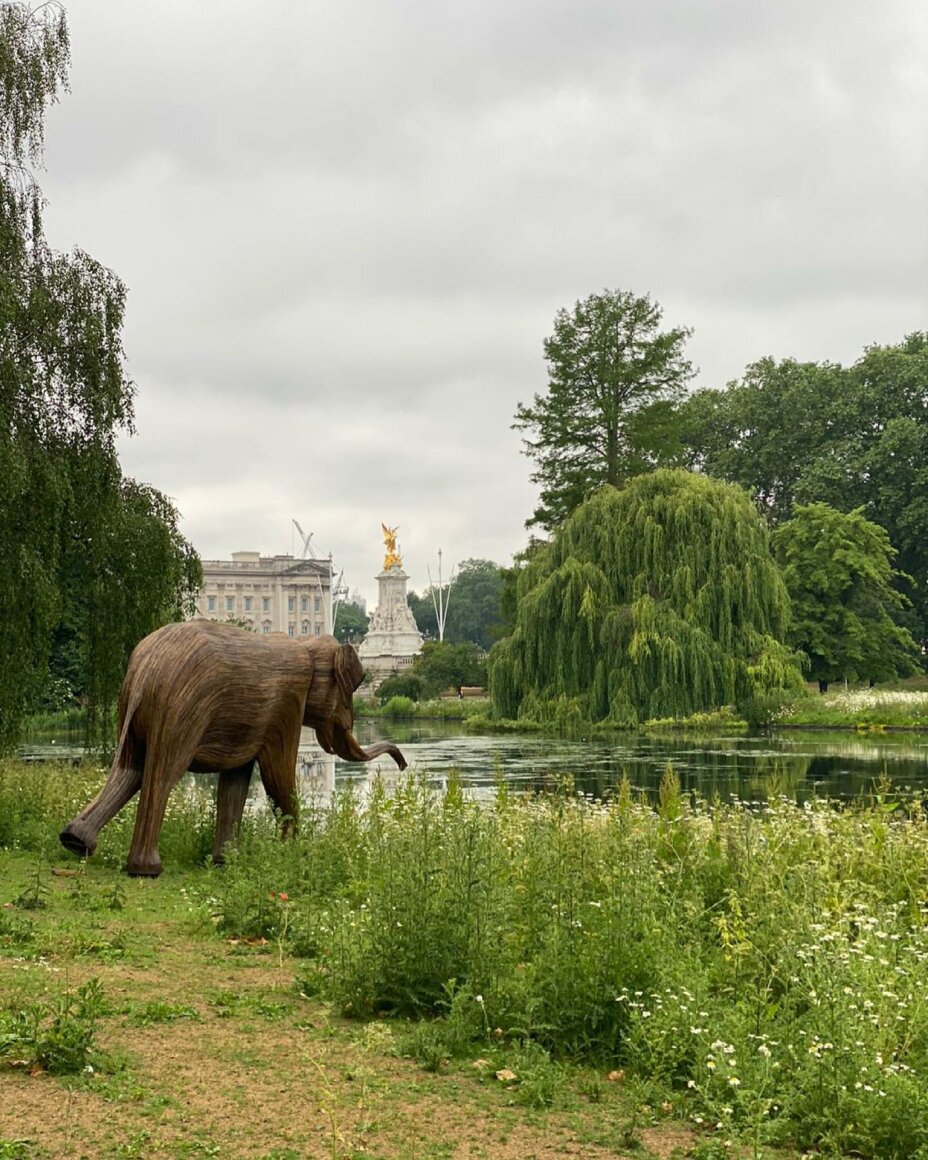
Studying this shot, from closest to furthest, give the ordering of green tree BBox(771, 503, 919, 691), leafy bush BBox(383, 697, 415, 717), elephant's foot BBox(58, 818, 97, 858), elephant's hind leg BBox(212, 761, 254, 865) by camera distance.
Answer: elephant's foot BBox(58, 818, 97, 858) < elephant's hind leg BBox(212, 761, 254, 865) < green tree BBox(771, 503, 919, 691) < leafy bush BBox(383, 697, 415, 717)

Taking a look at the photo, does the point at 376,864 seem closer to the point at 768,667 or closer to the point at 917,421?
the point at 768,667

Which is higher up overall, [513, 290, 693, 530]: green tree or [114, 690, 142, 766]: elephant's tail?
[513, 290, 693, 530]: green tree

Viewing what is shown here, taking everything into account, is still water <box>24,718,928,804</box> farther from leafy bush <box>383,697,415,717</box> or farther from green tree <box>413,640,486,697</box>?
green tree <box>413,640,486,697</box>

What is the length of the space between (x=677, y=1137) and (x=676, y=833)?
3.98 m

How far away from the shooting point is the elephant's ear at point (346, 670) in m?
9.35

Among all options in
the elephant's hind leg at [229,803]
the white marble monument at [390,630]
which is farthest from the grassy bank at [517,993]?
the white marble monument at [390,630]

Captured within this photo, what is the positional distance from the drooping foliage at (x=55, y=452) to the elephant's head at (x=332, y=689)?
284 cm

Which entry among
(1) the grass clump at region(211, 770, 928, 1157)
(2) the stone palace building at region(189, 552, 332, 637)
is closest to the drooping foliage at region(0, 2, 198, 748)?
(1) the grass clump at region(211, 770, 928, 1157)

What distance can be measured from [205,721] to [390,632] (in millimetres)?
70399

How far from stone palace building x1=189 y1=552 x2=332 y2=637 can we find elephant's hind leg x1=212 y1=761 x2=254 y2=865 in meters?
Answer: 93.4

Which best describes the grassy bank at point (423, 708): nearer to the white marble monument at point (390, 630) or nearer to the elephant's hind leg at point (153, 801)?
the white marble monument at point (390, 630)

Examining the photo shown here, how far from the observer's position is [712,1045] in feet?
13.3

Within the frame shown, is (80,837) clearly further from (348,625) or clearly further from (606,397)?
(348,625)

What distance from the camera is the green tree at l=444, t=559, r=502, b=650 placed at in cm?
11119
